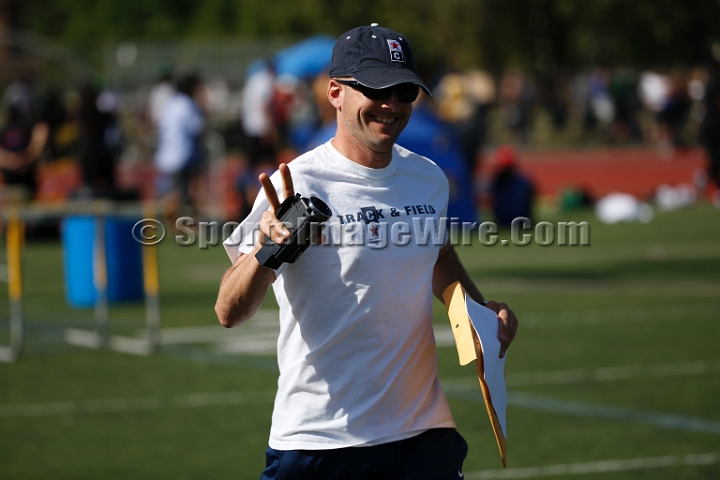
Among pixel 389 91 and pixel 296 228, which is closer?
pixel 296 228

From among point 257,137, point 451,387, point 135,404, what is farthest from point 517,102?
point 135,404

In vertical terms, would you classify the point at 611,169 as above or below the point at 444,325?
below

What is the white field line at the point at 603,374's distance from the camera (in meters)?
8.84

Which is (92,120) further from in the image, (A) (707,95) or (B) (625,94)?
(B) (625,94)

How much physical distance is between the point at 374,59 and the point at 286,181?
588mm

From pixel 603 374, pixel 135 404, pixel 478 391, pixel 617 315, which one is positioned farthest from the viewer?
pixel 617 315

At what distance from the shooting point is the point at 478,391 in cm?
856

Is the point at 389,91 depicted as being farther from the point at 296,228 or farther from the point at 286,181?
the point at 296,228

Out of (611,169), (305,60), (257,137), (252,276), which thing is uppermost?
(252,276)

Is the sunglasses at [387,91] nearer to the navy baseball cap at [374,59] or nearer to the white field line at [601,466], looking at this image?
the navy baseball cap at [374,59]

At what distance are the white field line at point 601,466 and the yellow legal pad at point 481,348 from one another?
258cm

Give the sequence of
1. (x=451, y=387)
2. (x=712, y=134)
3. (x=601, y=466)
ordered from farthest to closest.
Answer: (x=712, y=134), (x=451, y=387), (x=601, y=466)

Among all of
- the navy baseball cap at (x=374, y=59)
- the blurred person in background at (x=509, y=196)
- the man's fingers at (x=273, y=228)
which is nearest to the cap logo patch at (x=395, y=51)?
the navy baseball cap at (x=374, y=59)

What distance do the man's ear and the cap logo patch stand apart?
0.70 ft
